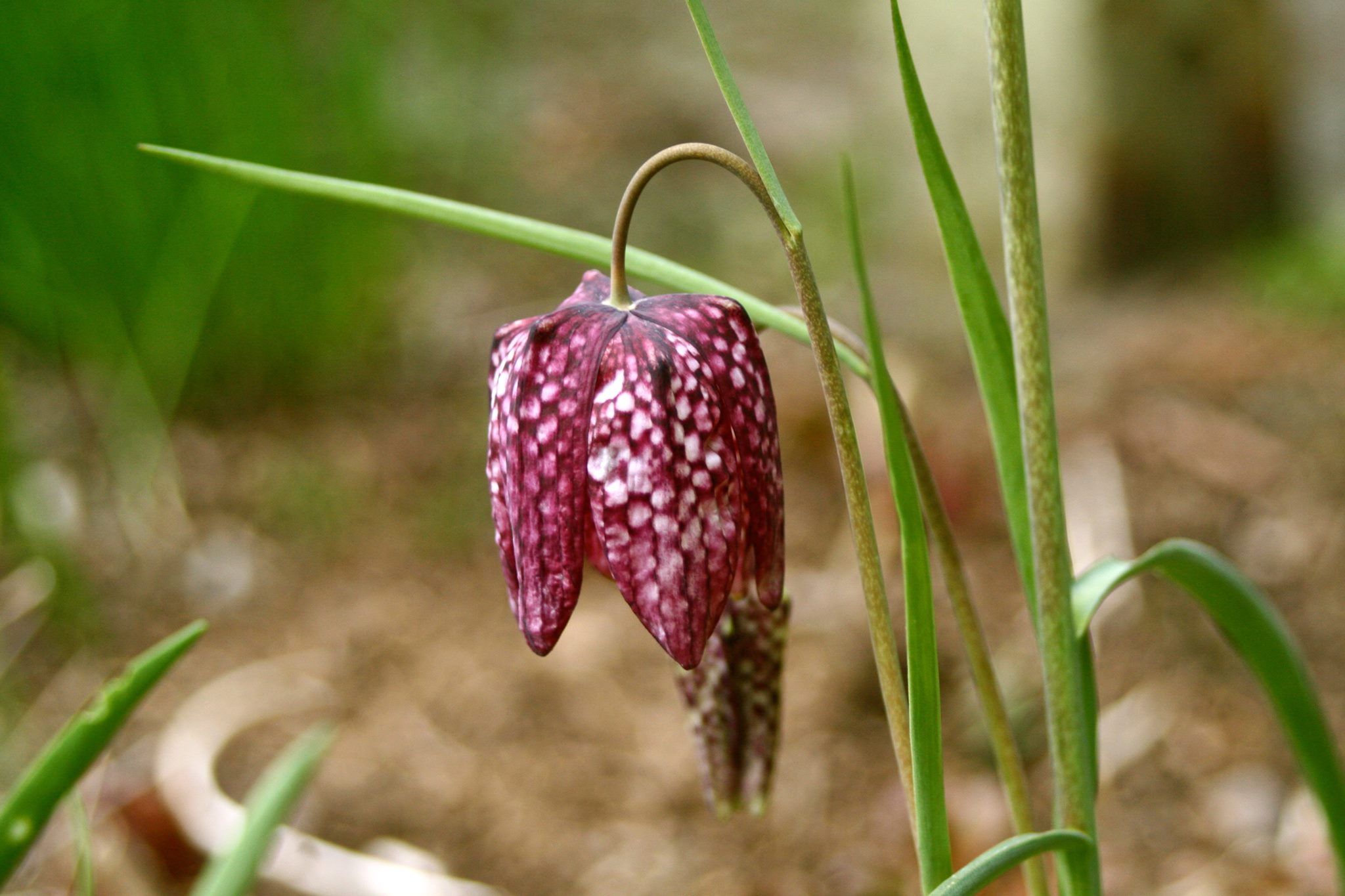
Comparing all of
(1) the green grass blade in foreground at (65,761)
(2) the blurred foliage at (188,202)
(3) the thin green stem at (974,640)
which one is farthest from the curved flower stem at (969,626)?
(2) the blurred foliage at (188,202)

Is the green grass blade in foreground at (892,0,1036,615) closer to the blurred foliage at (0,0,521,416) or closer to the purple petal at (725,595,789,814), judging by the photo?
the purple petal at (725,595,789,814)

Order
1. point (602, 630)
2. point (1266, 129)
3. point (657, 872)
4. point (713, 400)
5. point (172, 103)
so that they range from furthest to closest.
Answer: point (1266, 129)
point (172, 103)
point (602, 630)
point (657, 872)
point (713, 400)

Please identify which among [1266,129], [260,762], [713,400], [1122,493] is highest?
[713,400]

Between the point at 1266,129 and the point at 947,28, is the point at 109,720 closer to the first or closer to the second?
the point at 947,28

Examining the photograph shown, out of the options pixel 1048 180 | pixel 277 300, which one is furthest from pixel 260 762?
pixel 1048 180

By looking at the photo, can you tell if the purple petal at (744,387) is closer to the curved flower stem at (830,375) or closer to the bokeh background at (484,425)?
the curved flower stem at (830,375)

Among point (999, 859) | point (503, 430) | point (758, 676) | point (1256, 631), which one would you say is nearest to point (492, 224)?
point (503, 430)
